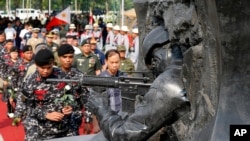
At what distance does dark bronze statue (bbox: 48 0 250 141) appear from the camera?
339 centimetres

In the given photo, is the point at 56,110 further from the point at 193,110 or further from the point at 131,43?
the point at 131,43

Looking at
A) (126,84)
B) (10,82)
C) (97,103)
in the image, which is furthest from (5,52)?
(97,103)

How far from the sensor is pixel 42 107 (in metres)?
6.12

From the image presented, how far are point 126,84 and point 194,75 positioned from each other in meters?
0.88

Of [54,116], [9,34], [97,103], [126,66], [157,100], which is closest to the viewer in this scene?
[157,100]

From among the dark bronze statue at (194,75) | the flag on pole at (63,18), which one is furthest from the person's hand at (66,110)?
the flag on pole at (63,18)

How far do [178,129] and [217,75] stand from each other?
23.3 inches

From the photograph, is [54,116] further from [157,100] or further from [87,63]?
[87,63]

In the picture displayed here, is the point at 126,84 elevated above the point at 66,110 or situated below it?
above

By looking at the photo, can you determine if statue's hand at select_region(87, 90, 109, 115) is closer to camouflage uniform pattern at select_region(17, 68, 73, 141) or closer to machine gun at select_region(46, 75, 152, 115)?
machine gun at select_region(46, 75, 152, 115)

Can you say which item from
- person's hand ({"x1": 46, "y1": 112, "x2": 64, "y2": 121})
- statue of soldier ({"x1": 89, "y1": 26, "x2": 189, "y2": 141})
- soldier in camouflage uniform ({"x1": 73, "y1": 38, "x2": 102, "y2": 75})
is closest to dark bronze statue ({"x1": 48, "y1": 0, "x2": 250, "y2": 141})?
statue of soldier ({"x1": 89, "y1": 26, "x2": 189, "y2": 141})

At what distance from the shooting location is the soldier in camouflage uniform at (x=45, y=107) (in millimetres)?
6098

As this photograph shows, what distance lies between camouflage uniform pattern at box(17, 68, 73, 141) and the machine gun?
3.94 ft

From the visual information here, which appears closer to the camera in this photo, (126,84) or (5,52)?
(126,84)
